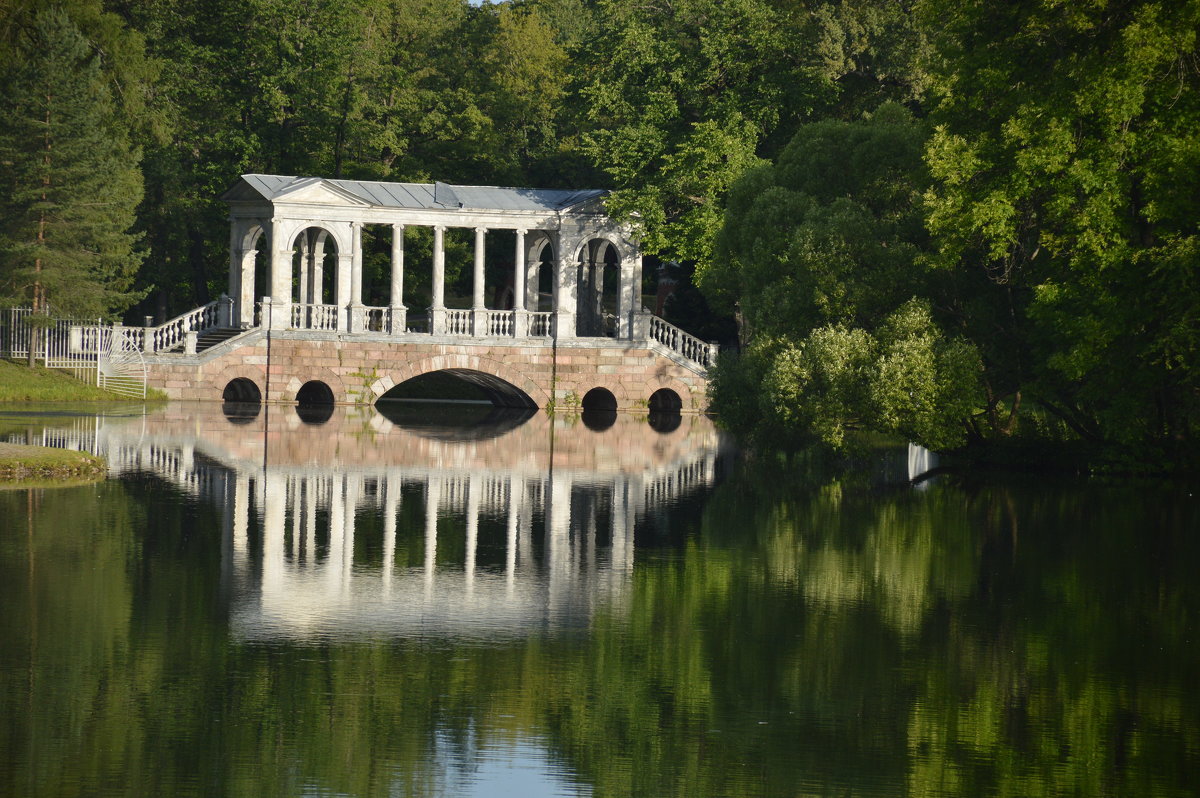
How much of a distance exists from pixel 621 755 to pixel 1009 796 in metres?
2.64

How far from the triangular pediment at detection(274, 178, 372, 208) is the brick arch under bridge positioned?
4518 mm

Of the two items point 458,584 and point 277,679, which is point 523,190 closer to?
point 458,584

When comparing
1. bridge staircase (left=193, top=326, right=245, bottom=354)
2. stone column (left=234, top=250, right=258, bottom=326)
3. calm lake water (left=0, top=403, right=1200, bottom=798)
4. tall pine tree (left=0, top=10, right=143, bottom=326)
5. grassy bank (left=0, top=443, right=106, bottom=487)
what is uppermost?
tall pine tree (left=0, top=10, right=143, bottom=326)

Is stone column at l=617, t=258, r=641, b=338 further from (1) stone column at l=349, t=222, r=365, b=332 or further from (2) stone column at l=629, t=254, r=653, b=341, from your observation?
(1) stone column at l=349, t=222, r=365, b=332

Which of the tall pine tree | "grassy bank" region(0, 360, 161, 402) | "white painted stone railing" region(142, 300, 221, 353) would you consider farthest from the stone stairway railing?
"grassy bank" region(0, 360, 161, 402)

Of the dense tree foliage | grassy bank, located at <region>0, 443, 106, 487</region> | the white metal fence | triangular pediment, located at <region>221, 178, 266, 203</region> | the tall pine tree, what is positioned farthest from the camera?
triangular pediment, located at <region>221, 178, 266, 203</region>

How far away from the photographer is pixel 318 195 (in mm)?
53875

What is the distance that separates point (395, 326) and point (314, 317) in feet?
8.79

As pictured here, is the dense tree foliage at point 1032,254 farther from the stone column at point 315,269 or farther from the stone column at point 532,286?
the stone column at point 315,269

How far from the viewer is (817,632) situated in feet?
51.5

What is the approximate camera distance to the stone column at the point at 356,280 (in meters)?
54.0

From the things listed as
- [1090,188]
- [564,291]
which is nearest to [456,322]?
[564,291]

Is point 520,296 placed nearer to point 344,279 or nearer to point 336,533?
point 344,279

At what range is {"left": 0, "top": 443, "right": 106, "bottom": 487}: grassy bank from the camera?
2658 cm
